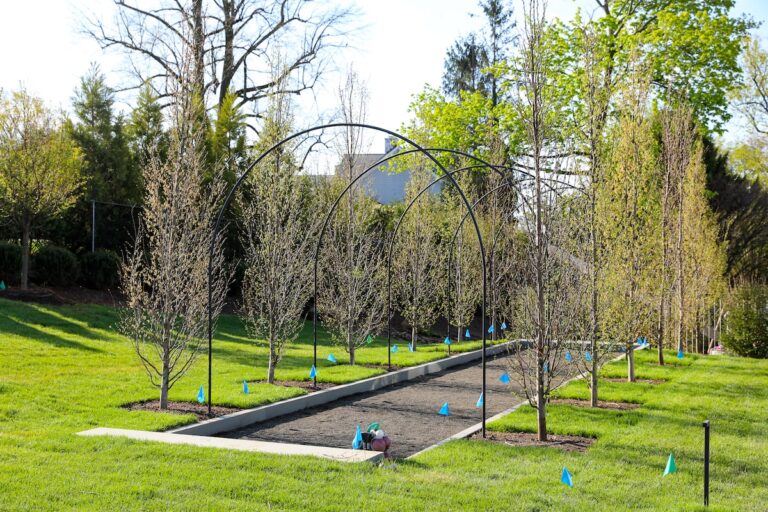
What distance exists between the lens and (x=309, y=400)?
443 inches

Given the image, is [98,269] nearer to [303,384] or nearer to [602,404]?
[303,384]

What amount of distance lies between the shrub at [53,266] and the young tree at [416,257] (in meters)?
9.19

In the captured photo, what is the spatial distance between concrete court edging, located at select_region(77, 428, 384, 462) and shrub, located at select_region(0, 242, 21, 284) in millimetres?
12536

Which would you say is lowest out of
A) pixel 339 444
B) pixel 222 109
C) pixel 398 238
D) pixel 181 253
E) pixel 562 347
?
pixel 339 444

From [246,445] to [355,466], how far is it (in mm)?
1496

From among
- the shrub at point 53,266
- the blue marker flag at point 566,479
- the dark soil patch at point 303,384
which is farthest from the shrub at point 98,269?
the blue marker flag at point 566,479

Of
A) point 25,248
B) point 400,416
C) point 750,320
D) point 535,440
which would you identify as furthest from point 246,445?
point 750,320

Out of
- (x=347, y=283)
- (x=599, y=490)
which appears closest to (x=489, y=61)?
(x=347, y=283)

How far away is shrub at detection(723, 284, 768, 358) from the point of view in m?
18.9

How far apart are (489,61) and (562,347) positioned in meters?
29.4

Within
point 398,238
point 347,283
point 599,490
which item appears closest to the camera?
point 599,490

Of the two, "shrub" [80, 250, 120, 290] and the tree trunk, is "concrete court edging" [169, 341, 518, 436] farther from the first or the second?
the tree trunk

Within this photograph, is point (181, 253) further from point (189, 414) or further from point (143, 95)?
point (143, 95)

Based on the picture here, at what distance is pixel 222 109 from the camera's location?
2434 cm
